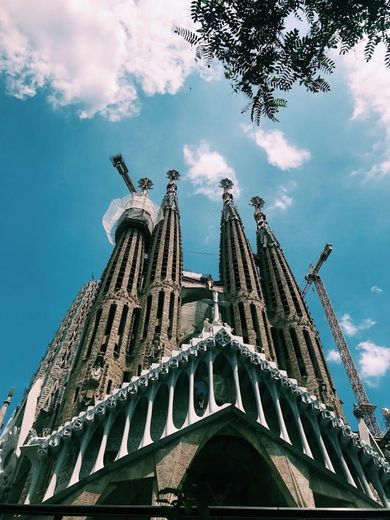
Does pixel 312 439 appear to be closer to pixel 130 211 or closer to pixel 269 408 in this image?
pixel 269 408

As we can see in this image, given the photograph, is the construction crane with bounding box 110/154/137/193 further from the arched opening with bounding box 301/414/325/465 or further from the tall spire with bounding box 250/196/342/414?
the arched opening with bounding box 301/414/325/465

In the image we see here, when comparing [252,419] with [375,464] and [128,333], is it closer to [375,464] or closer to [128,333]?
[375,464]

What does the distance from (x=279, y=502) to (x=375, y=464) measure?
4290 millimetres

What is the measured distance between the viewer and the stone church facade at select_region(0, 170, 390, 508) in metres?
15.1

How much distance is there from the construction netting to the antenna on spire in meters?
3.11

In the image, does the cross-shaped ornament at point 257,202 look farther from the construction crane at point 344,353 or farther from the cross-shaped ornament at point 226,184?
the construction crane at point 344,353

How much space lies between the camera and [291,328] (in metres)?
28.5

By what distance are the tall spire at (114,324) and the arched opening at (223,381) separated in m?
5.28

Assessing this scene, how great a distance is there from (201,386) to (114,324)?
745cm

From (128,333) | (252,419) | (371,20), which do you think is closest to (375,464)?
(252,419)

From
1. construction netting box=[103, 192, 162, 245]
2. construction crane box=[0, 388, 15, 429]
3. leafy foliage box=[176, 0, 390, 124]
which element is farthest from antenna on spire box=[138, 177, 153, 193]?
leafy foliage box=[176, 0, 390, 124]

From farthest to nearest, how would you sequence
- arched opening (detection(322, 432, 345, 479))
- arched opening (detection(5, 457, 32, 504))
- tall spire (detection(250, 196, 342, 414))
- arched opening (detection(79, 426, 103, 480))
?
1. tall spire (detection(250, 196, 342, 414))
2. arched opening (detection(5, 457, 32, 504))
3. arched opening (detection(322, 432, 345, 479))
4. arched opening (detection(79, 426, 103, 480))

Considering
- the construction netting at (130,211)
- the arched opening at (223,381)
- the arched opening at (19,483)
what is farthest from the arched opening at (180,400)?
the construction netting at (130,211)

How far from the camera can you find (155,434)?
55.1 feet
